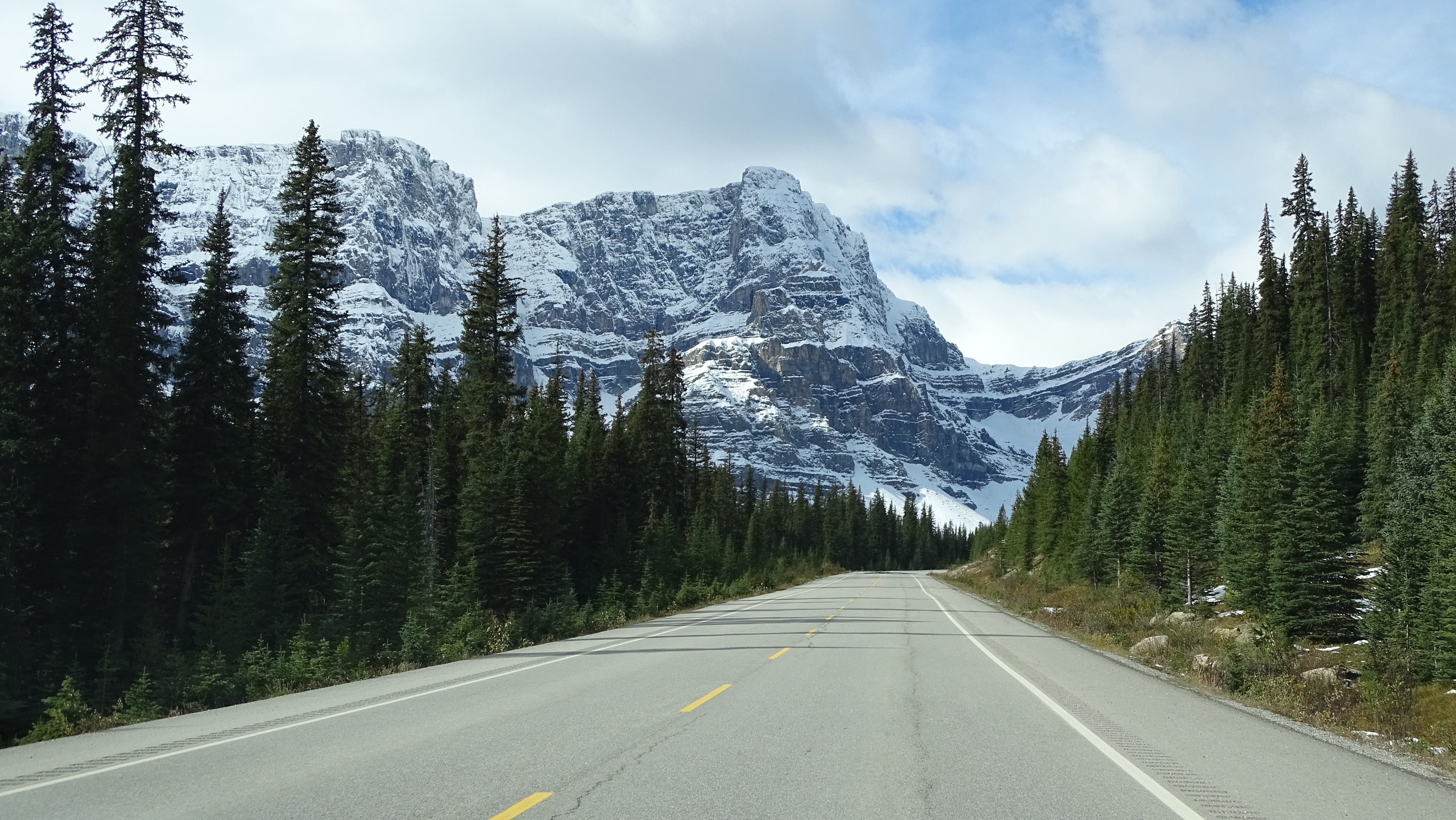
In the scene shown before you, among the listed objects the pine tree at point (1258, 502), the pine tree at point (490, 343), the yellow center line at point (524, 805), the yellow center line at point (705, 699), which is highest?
the pine tree at point (490, 343)

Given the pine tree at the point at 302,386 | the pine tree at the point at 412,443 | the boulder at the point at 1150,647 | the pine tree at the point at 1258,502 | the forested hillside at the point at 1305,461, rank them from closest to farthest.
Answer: the boulder at the point at 1150,647, the forested hillside at the point at 1305,461, the pine tree at the point at 1258,502, the pine tree at the point at 302,386, the pine tree at the point at 412,443

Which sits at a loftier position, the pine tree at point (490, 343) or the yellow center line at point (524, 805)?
the pine tree at point (490, 343)

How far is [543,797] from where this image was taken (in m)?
6.19

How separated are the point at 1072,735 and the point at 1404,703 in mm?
6069

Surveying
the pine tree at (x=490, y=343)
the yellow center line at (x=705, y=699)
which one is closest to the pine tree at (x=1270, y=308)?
the pine tree at (x=490, y=343)

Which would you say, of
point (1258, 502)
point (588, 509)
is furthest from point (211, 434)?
point (1258, 502)

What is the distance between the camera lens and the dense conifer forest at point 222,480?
68.6 feet

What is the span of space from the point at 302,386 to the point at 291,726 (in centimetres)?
2298

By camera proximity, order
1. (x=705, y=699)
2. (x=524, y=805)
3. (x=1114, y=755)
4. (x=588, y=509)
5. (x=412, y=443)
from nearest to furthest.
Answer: (x=524, y=805)
(x=1114, y=755)
(x=705, y=699)
(x=412, y=443)
(x=588, y=509)

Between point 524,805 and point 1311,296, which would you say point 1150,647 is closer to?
point 524,805

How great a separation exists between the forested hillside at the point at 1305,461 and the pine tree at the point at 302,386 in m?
29.0

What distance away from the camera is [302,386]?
98.6ft

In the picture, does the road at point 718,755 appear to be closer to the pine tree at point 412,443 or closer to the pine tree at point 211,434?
the pine tree at point 211,434

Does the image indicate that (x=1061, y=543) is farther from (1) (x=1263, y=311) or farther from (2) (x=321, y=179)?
(2) (x=321, y=179)
